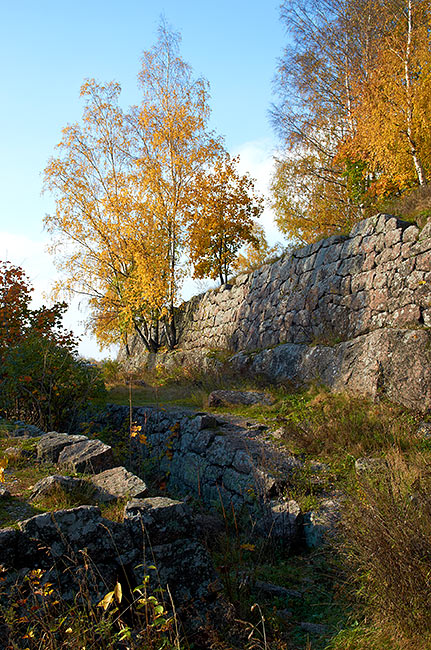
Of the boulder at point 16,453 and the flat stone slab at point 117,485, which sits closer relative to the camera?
the flat stone slab at point 117,485

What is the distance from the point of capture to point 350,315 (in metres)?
10.3

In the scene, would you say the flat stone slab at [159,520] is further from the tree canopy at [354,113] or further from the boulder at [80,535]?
the tree canopy at [354,113]

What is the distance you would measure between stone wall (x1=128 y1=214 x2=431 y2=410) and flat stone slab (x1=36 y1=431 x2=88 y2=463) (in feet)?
16.1

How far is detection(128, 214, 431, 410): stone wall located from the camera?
8.21m

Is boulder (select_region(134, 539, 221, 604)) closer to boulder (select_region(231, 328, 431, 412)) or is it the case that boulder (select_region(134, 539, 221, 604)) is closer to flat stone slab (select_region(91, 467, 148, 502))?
flat stone slab (select_region(91, 467, 148, 502))

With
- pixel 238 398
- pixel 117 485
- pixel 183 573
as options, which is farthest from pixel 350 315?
pixel 183 573

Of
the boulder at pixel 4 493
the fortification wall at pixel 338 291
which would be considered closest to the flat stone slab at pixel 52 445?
the boulder at pixel 4 493

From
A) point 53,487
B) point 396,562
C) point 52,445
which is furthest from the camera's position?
point 52,445

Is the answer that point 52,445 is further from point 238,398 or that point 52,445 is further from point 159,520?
point 238,398

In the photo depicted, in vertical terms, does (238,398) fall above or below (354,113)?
below

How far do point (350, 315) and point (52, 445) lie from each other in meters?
6.67

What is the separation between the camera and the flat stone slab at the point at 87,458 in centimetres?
556

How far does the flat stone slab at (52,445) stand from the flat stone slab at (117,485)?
3.47 ft

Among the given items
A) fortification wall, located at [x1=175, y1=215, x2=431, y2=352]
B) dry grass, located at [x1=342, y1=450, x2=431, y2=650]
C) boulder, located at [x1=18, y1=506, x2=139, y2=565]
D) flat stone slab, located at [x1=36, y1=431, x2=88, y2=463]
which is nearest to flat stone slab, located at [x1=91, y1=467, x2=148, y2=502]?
boulder, located at [x1=18, y1=506, x2=139, y2=565]
